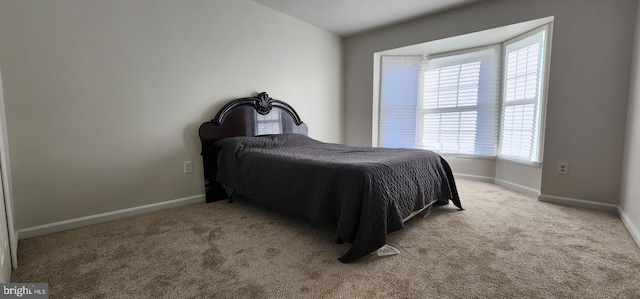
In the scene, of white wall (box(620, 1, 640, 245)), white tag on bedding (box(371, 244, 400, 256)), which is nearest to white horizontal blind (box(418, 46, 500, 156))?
white wall (box(620, 1, 640, 245))

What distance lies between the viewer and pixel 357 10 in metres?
3.46

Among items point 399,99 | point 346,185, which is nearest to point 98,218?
point 346,185

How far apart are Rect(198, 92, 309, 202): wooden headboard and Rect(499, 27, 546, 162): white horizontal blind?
2.76 meters

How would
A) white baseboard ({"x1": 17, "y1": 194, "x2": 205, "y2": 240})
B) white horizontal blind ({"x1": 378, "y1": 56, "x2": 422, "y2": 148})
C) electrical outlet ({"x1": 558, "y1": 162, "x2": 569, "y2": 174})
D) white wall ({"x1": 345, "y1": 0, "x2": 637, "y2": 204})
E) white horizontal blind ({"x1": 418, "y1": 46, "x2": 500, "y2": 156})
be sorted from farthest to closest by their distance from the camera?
white horizontal blind ({"x1": 378, "y1": 56, "x2": 422, "y2": 148}) → white horizontal blind ({"x1": 418, "y1": 46, "x2": 500, "y2": 156}) → electrical outlet ({"x1": 558, "y1": 162, "x2": 569, "y2": 174}) → white wall ({"x1": 345, "y1": 0, "x2": 637, "y2": 204}) → white baseboard ({"x1": 17, "y1": 194, "x2": 205, "y2": 240})

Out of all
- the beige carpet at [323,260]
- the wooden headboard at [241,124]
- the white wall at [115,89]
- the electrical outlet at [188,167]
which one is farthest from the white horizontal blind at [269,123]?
the beige carpet at [323,260]

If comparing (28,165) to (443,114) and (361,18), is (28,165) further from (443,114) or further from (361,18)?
(443,114)

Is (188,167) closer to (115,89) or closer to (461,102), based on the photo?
(115,89)

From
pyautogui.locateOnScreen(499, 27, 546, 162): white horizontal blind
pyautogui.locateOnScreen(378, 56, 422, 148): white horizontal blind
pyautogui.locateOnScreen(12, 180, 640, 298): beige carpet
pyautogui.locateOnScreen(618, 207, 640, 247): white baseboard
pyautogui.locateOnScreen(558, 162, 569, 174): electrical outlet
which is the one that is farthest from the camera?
pyautogui.locateOnScreen(378, 56, 422, 148): white horizontal blind

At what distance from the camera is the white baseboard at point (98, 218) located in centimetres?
202

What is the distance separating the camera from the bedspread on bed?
1.67 m

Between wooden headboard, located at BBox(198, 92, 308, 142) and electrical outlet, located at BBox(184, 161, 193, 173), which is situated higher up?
wooden headboard, located at BBox(198, 92, 308, 142)

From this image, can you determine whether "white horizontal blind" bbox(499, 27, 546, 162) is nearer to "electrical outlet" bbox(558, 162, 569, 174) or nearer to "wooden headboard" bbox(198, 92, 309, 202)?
"electrical outlet" bbox(558, 162, 569, 174)

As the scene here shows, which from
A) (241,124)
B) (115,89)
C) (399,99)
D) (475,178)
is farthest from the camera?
(399,99)

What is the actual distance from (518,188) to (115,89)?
4.37 m
